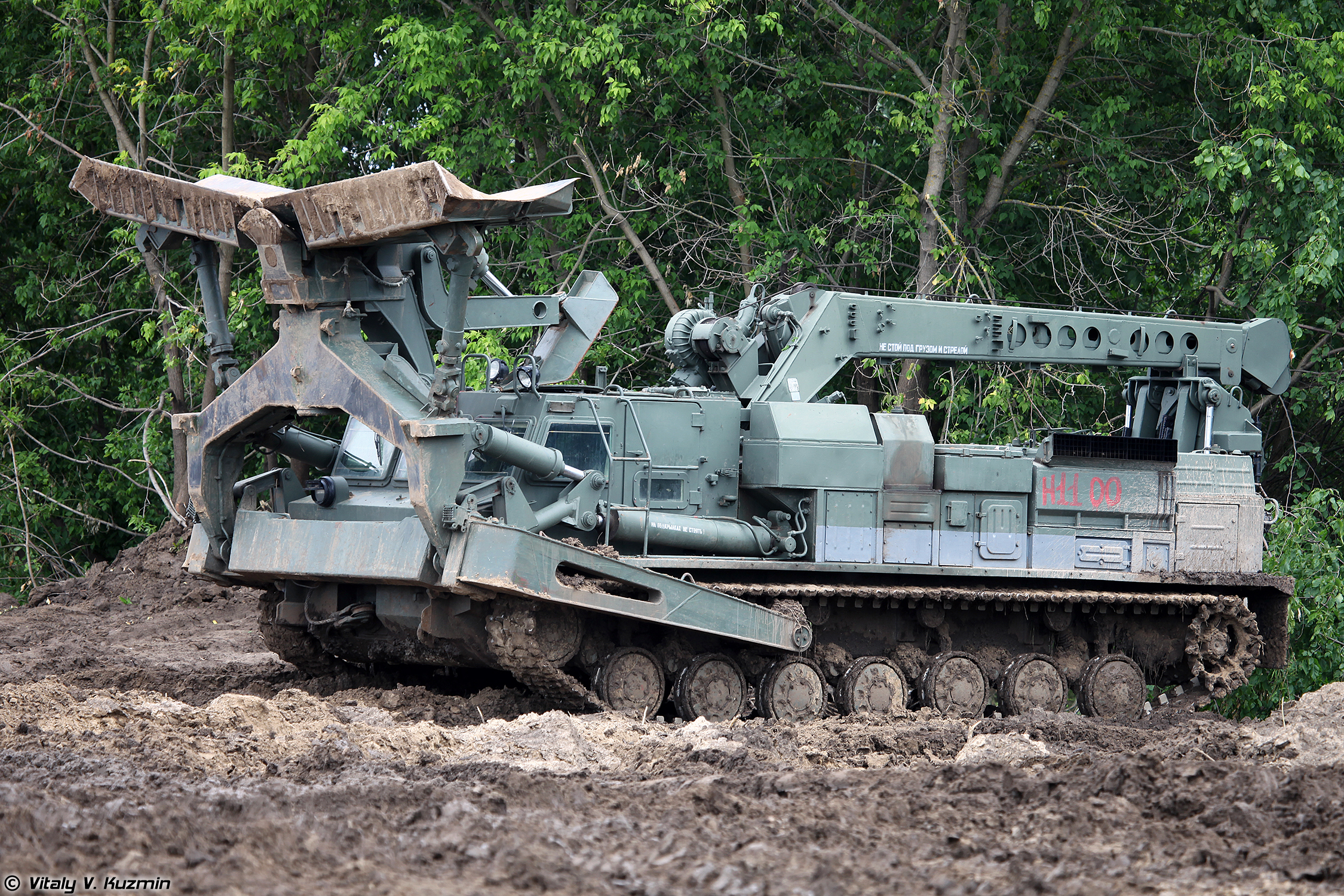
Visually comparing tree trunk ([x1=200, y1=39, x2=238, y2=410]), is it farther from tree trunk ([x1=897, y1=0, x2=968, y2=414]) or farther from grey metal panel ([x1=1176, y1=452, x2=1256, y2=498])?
grey metal panel ([x1=1176, y1=452, x2=1256, y2=498])

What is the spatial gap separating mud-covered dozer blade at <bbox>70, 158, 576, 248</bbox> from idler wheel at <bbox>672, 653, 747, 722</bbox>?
3523mm

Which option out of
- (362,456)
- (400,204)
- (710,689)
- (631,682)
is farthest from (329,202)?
(710,689)

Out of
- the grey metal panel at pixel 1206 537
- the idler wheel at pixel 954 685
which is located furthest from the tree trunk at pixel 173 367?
the grey metal panel at pixel 1206 537

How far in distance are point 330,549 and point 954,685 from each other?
17.0ft

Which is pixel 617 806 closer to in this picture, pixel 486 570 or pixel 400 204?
pixel 486 570

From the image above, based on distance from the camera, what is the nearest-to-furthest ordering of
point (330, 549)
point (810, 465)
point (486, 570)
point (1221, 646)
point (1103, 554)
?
1. point (486, 570)
2. point (330, 549)
3. point (810, 465)
4. point (1103, 554)
5. point (1221, 646)

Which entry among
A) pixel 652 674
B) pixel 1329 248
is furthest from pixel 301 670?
pixel 1329 248

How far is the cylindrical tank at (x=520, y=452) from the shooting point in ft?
33.8

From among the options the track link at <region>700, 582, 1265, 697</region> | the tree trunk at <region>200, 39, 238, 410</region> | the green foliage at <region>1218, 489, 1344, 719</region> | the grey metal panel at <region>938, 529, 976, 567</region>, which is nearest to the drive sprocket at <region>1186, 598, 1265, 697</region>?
the track link at <region>700, 582, 1265, 697</region>

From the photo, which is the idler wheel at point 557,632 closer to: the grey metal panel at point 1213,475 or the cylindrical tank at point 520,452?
the cylindrical tank at point 520,452

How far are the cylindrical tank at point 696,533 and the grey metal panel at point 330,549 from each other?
162cm

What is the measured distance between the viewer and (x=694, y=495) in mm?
11891

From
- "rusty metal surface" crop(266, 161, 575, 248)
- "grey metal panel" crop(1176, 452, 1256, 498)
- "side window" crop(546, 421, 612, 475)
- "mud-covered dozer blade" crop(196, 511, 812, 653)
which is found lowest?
"mud-covered dozer blade" crop(196, 511, 812, 653)

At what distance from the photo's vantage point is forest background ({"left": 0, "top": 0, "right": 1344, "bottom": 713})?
18344mm
